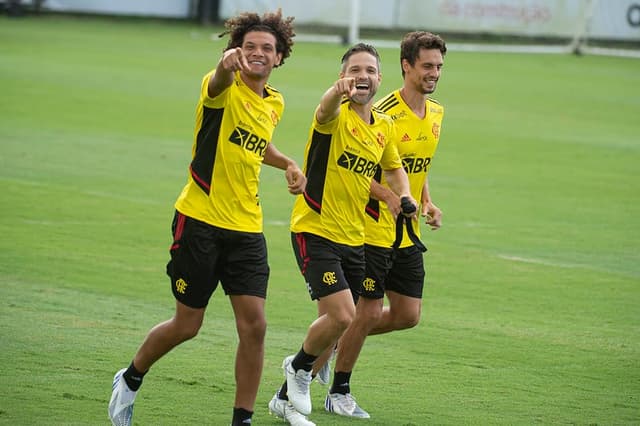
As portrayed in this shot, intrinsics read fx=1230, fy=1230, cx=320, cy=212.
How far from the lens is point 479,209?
1627 centimetres

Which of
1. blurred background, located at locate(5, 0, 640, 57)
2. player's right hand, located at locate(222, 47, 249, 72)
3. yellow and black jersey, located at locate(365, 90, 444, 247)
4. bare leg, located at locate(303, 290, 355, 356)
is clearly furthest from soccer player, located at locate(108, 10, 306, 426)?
blurred background, located at locate(5, 0, 640, 57)

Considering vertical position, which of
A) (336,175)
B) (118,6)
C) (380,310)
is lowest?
(118,6)

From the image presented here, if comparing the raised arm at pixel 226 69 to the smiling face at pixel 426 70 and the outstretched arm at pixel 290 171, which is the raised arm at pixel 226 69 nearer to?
the outstretched arm at pixel 290 171

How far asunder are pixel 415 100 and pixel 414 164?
1.51ft

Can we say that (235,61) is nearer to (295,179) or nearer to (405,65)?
(295,179)

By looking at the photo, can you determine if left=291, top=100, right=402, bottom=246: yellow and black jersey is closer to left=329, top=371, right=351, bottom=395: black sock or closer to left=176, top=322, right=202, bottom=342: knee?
left=329, top=371, right=351, bottom=395: black sock

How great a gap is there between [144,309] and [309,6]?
3084cm

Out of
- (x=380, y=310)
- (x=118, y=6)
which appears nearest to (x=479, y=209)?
(x=380, y=310)

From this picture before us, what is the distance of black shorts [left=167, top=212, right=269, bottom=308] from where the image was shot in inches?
279

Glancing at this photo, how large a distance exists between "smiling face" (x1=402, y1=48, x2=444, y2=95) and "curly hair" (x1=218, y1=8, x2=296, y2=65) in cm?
135

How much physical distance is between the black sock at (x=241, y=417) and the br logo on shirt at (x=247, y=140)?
1.50 metres

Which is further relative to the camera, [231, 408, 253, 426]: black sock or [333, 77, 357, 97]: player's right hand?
[333, 77, 357, 97]: player's right hand

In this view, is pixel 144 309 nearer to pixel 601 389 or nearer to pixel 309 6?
pixel 601 389

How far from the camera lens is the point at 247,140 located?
23.5 ft
